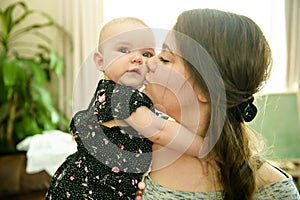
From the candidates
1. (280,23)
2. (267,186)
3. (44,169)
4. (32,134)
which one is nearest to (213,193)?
(267,186)

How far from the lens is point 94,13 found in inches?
134

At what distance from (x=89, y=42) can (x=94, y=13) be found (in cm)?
22

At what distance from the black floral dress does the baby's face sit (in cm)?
5

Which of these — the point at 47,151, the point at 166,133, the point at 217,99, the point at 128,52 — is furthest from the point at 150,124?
the point at 47,151

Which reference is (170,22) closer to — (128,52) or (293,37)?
(293,37)

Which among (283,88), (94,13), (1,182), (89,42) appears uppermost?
(94,13)

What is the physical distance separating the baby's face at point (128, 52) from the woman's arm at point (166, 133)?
148 millimetres

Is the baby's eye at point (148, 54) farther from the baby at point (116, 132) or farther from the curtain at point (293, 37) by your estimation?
the curtain at point (293, 37)

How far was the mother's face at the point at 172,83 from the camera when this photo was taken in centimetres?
104

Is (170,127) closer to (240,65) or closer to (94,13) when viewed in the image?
(240,65)

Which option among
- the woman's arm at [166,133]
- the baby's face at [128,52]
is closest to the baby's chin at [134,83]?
the baby's face at [128,52]

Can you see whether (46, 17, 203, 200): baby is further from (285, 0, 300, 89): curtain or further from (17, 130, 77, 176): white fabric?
(285, 0, 300, 89): curtain

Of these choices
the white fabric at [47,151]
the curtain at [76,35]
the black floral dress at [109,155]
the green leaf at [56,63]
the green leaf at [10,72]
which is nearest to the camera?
the black floral dress at [109,155]

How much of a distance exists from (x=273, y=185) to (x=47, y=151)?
187cm
